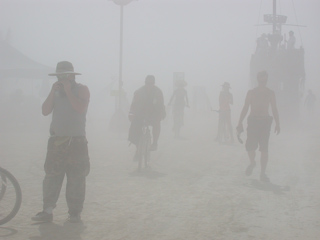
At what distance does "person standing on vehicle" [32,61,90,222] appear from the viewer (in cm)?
571

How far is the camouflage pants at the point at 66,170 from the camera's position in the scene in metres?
5.71

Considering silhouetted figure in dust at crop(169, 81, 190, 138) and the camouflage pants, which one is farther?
silhouetted figure in dust at crop(169, 81, 190, 138)

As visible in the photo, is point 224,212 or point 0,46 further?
point 0,46

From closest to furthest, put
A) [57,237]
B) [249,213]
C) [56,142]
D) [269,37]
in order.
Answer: [57,237], [56,142], [249,213], [269,37]

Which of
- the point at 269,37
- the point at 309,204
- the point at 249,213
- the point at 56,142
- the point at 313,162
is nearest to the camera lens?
the point at 56,142

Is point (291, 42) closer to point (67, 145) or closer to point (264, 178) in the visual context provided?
point (264, 178)

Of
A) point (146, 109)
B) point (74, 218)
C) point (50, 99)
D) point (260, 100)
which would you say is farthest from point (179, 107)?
point (74, 218)

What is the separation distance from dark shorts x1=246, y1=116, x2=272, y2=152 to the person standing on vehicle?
4.04m

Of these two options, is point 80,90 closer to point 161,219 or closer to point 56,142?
point 56,142

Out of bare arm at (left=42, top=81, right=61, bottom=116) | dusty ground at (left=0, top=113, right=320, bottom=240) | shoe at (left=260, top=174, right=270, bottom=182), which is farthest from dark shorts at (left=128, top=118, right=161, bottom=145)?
bare arm at (left=42, top=81, right=61, bottom=116)

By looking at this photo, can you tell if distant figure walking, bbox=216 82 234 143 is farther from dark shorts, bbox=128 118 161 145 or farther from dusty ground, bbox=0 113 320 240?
dark shorts, bbox=128 118 161 145

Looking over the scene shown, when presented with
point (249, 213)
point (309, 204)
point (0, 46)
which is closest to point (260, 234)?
point (249, 213)

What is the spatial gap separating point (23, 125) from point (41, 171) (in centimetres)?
1664

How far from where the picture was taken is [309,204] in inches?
273
